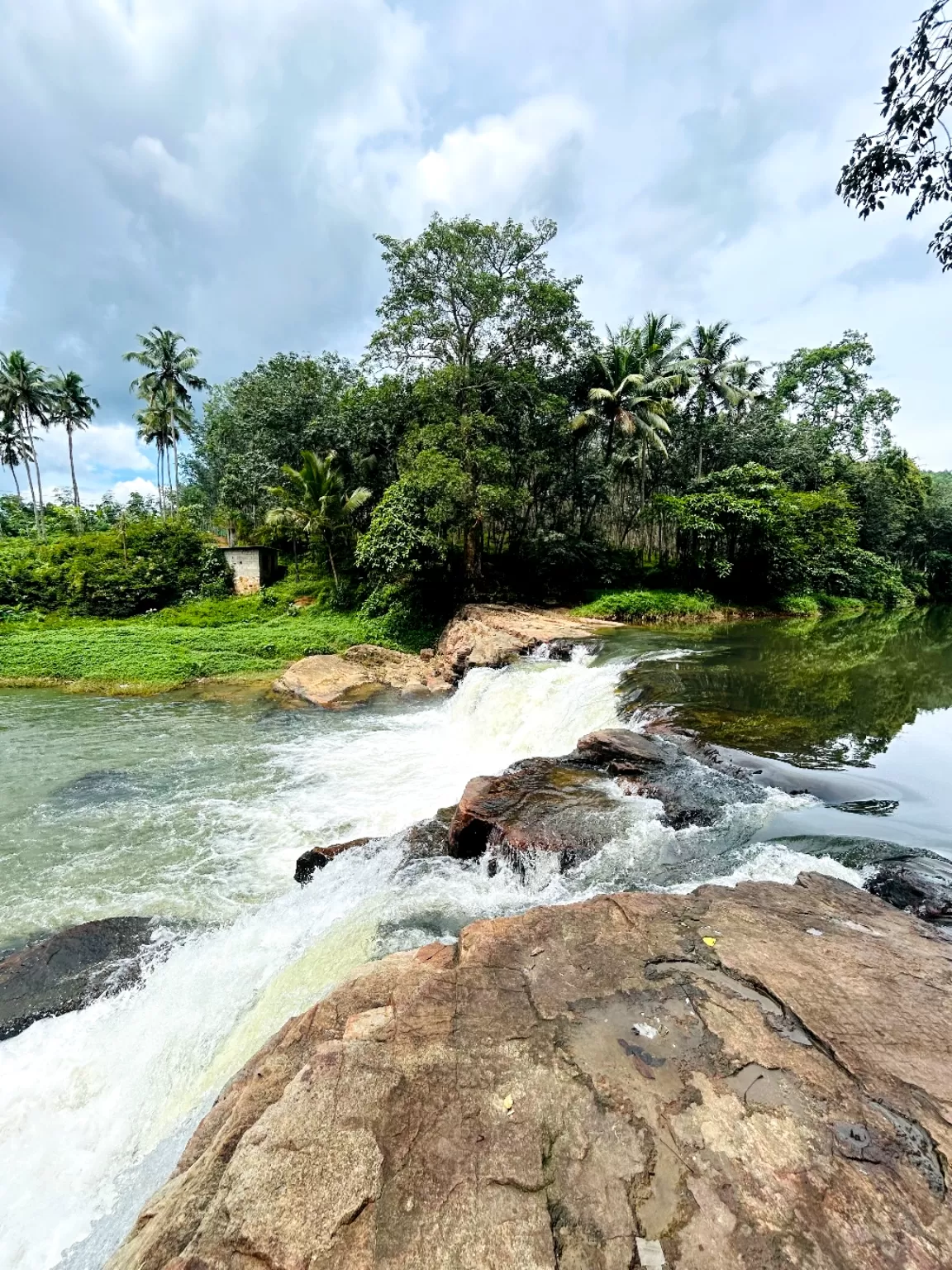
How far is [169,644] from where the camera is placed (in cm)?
1762

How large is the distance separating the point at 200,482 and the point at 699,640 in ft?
150

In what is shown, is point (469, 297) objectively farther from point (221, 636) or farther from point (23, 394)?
point (23, 394)

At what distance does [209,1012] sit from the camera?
13.2ft

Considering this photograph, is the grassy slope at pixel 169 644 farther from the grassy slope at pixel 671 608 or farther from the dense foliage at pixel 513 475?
the grassy slope at pixel 671 608

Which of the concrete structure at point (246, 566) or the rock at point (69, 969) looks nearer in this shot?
the rock at point (69, 969)

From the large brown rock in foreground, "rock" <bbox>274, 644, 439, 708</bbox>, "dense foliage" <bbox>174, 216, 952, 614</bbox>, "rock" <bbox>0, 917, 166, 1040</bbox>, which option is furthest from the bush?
the large brown rock in foreground

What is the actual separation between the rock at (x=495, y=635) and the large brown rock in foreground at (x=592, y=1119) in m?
10.9

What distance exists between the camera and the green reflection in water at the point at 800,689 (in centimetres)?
779

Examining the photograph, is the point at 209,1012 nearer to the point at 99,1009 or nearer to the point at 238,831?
the point at 99,1009

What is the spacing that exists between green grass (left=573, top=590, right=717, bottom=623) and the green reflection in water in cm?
349

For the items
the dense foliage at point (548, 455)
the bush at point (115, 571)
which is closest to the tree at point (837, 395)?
the dense foliage at point (548, 455)

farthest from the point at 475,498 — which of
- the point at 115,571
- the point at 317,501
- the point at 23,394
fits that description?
→ the point at 23,394

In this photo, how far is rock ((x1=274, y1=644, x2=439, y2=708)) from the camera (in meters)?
14.1

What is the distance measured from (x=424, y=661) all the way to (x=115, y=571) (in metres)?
15.0
